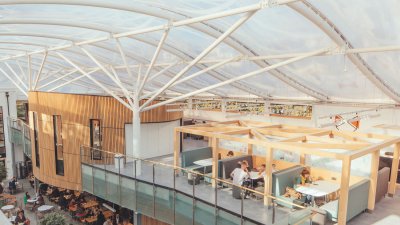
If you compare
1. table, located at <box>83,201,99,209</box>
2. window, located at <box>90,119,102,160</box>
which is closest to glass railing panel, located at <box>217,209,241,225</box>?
window, located at <box>90,119,102,160</box>

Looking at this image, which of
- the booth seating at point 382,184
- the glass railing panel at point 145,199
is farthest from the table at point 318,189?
the glass railing panel at point 145,199

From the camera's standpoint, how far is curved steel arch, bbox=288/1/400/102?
27.6ft

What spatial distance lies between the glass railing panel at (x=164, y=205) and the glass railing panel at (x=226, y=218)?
2.47 metres

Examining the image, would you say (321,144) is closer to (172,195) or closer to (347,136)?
(347,136)

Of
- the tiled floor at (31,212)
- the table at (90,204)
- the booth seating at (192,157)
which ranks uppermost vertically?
the booth seating at (192,157)

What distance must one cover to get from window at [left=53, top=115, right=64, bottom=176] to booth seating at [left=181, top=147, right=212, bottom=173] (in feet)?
22.8

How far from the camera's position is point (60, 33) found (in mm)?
14328

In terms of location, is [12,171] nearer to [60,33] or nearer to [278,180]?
[60,33]

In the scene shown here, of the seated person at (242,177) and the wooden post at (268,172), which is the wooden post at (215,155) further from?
the wooden post at (268,172)

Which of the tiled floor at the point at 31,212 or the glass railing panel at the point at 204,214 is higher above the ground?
the glass railing panel at the point at 204,214

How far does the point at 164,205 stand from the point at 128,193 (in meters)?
2.21

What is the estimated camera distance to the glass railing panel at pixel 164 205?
12.2m

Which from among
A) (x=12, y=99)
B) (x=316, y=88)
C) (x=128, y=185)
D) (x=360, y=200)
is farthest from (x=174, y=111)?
(x=12, y=99)

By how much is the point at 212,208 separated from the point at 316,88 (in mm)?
9277
